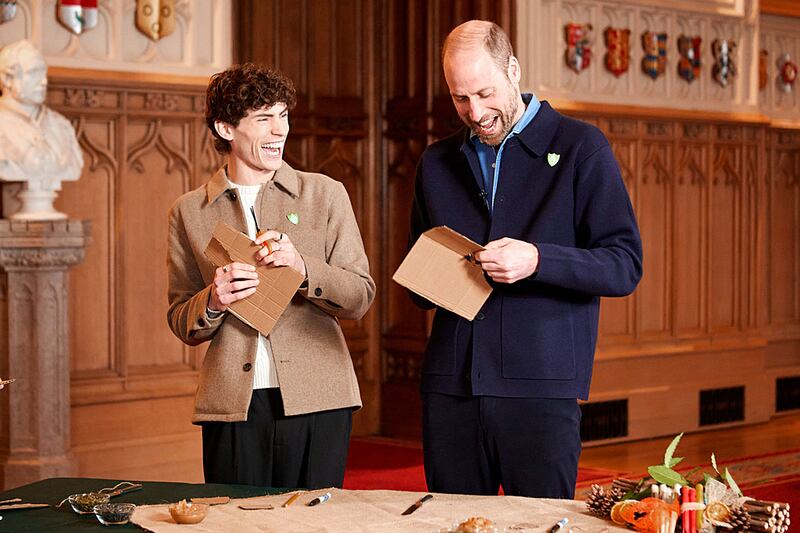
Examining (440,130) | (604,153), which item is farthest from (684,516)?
(440,130)

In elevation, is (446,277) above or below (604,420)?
above

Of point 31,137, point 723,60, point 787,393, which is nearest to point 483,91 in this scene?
point 31,137

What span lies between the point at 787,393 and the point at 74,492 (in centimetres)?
837

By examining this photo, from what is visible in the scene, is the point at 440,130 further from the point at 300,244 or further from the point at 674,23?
the point at 300,244

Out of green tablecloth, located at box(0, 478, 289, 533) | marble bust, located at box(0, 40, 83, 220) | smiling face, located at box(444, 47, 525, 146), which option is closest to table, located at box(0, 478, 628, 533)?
green tablecloth, located at box(0, 478, 289, 533)

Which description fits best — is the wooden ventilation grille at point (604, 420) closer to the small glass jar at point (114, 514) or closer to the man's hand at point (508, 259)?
the man's hand at point (508, 259)

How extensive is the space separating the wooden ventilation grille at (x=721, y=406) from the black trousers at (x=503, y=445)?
648 centimetres

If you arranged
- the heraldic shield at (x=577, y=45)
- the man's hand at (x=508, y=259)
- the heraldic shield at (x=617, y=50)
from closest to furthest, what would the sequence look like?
the man's hand at (x=508, y=259) < the heraldic shield at (x=577, y=45) < the heraldic shield at (x=617, y=50)

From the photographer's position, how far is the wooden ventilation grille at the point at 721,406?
30.7 ft

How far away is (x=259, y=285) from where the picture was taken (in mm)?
3221

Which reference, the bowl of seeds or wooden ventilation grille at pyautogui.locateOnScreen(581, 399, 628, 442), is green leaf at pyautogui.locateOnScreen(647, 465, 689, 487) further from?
wooden ventilation grille at pyautogui.locateOnScreen(581, 399, 628, 442)

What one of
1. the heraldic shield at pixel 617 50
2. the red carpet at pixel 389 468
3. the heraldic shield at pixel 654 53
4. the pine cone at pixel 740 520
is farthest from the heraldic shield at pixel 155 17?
the pine cone at pixel 740 520

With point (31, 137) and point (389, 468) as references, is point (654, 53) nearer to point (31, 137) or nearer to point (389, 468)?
point (389, 468)

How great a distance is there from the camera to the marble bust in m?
6.20
